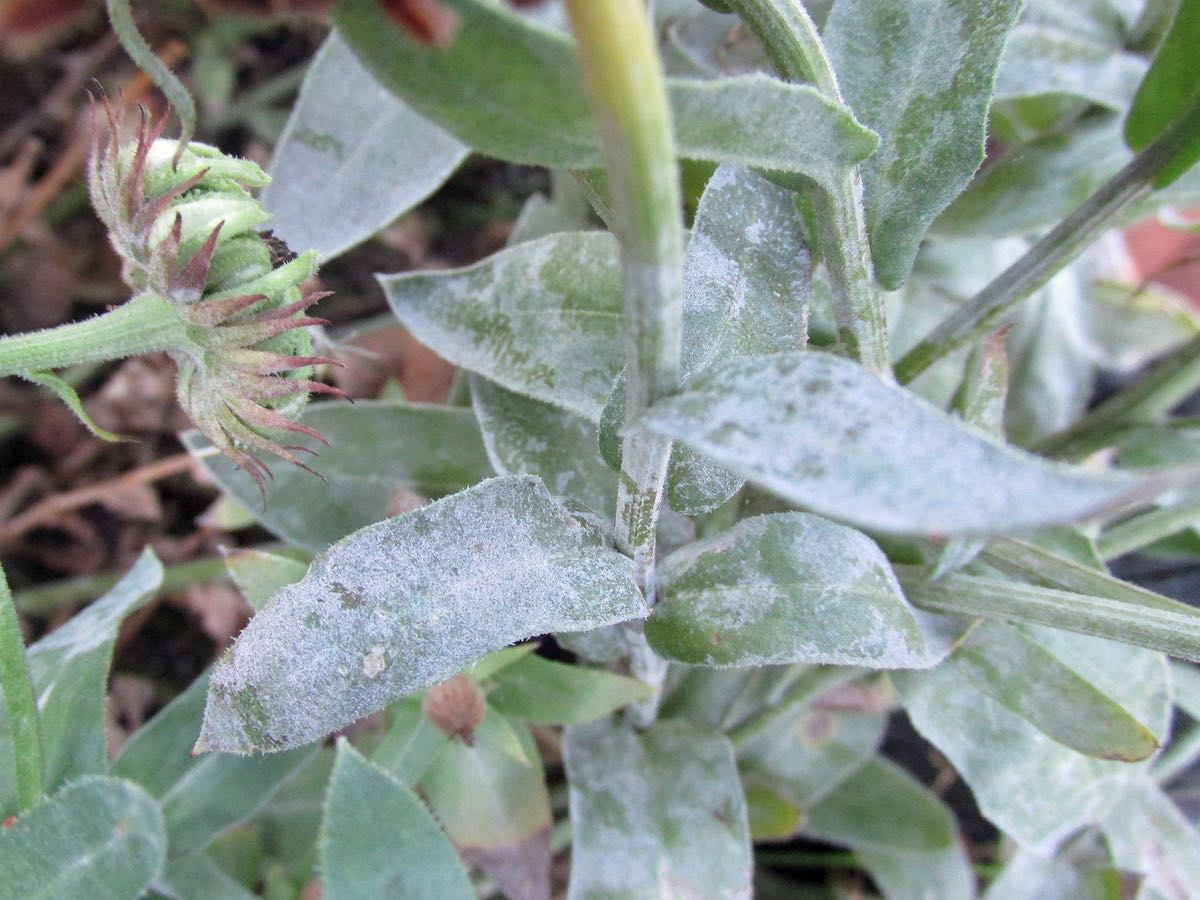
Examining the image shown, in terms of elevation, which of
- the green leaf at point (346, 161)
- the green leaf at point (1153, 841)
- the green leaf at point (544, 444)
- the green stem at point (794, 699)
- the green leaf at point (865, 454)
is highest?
the green leaf at point (865, 454)

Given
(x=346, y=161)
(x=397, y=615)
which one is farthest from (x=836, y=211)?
(x=346, y=161)

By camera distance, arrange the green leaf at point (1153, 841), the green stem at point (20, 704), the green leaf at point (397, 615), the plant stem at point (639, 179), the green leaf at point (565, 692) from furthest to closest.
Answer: the green leaf at point (1153, 841), the green leaf at point (565, 692), the green stem at point (20, 704), the green leaf at point (397, 615), the plant stem at point (639, 179)

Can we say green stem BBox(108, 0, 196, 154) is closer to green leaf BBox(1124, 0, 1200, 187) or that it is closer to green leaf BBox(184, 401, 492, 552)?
green leaf BBox(184, 401, 492, 552)

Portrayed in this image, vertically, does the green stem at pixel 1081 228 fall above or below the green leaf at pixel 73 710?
above

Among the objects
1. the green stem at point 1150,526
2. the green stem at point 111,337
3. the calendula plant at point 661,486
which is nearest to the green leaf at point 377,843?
the calendula plant at point 661,486

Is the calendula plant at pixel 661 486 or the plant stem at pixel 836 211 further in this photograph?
the plant stem at pixel 836 211

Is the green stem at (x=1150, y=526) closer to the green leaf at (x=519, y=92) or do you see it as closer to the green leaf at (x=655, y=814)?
the green leaf at (x=655, y=814)
